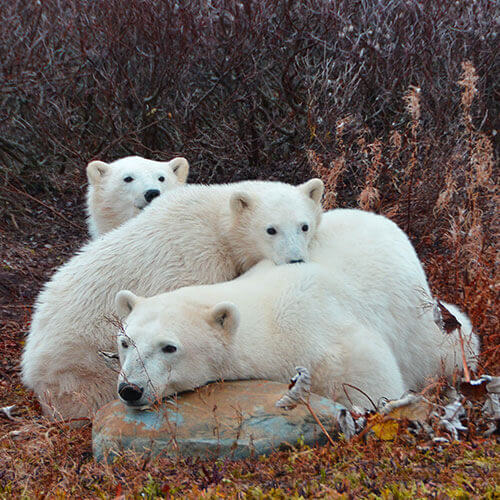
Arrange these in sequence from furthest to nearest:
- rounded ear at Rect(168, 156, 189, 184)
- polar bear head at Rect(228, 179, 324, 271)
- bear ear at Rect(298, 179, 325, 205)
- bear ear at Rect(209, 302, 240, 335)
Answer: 1. rounded ear at Rect(168, 156, 189, 184)
2. bear ear at Rect(298, 179, 325, 205)
3. polar bear head at Rect(228, 179, 324, 271)
4. bear ear at Rect(209, 302, 240, 335)

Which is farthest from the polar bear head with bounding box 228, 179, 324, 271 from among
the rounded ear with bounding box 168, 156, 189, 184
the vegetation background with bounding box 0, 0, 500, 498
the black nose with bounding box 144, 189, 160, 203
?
the vegetation background with bounding box 0, 0, 500, 498

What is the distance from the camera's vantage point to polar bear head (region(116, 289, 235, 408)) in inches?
131

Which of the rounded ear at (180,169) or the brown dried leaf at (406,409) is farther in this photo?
the rounded ear at (180,169)

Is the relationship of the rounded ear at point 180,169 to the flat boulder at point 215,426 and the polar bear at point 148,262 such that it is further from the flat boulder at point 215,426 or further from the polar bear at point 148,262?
the flat boulder at point 215,426

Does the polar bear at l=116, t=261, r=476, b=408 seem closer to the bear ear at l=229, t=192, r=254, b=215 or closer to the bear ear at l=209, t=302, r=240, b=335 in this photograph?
the bear ear at l=209, t=302, r=240, b=335

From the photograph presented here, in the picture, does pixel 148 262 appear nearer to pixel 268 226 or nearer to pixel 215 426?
pixel 268 226

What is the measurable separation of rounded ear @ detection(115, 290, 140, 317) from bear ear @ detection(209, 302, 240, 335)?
402mm

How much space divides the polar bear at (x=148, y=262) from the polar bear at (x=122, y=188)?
0.87m

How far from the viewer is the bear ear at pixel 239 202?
15.1 ft

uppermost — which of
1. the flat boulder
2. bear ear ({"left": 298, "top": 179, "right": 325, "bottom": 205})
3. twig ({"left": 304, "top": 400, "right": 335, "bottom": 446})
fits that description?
bear ear ({"left": 298, "top": 179, "right": 325, "bottom": 205})

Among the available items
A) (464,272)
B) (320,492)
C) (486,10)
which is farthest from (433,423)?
(486,10)

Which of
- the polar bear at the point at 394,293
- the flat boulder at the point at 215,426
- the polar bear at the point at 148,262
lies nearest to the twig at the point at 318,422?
the flat boulder at the point at 215,426

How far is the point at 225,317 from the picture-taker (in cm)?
354

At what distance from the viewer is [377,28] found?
7984 millimetres
